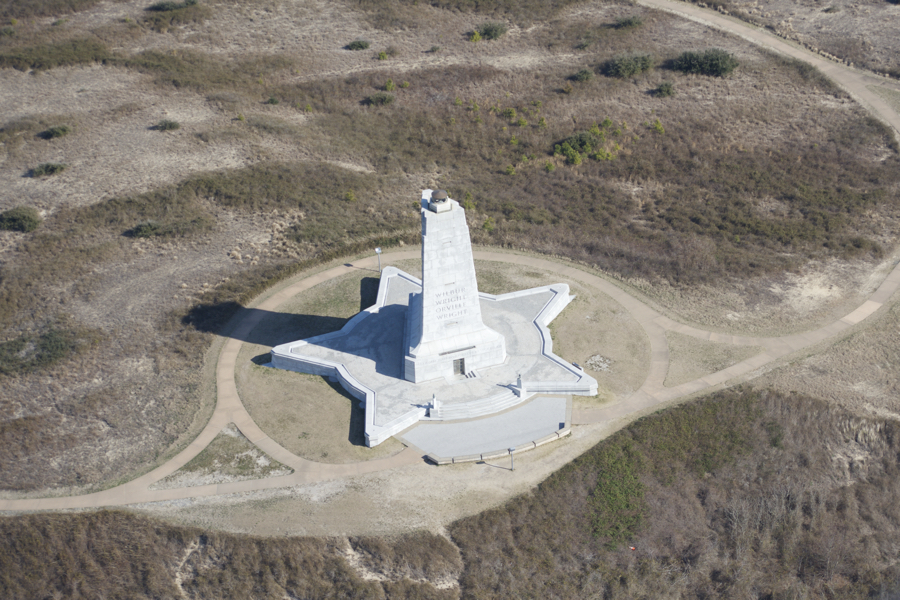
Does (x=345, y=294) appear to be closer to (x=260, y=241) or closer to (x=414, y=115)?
(x=260, y=241)

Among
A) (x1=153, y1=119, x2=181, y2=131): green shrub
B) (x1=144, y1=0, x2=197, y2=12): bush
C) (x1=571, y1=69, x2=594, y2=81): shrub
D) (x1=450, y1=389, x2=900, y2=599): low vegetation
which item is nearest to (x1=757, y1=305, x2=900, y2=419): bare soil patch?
(x1=450, y1=389, x2=900, y2=599): low vegetation

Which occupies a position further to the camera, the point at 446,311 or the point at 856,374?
the point at 856,374

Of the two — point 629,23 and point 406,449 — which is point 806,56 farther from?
point 406,449

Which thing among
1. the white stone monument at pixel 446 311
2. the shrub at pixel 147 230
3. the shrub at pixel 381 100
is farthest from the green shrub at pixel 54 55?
the white stone monument at pixel 446 311

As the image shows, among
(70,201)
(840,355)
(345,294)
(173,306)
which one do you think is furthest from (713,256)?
(70,201)

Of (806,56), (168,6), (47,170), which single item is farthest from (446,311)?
(168,6)

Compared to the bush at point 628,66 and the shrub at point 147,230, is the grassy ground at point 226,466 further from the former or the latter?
A: the bush at point 628,66
